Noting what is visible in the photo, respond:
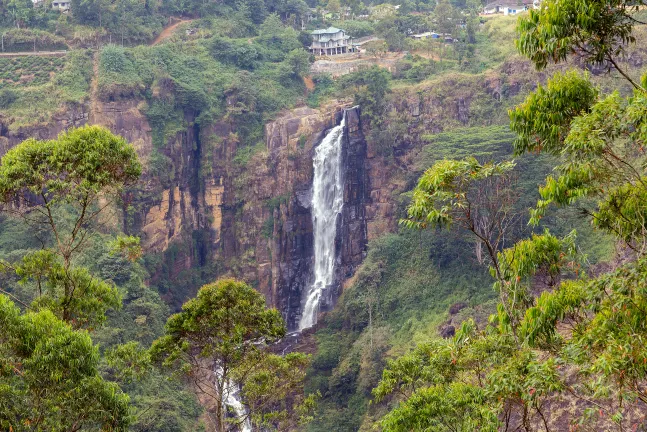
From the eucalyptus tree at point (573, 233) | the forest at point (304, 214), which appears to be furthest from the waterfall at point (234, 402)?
the eucalyptus tree at point (573, 233)

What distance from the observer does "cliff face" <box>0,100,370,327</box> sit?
115ft

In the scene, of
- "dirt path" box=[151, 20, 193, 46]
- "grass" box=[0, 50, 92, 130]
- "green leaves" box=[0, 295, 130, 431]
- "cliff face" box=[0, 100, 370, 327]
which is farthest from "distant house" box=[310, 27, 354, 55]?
"green leaves" box=[0, 295, 130, 431]

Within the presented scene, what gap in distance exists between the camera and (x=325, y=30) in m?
43.2

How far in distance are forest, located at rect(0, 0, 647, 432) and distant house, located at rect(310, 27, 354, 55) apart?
0.42 meters

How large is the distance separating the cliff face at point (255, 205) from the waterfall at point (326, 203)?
0.31 meters

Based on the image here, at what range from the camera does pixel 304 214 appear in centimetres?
3556

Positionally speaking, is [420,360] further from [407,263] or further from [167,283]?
[167,283]

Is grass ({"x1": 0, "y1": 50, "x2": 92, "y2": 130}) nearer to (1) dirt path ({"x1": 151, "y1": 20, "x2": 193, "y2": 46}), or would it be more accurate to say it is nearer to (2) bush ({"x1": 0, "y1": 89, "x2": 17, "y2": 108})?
(2) bush ({"x1": 0, "y1": 89, "x2": 17, "y2": 108})

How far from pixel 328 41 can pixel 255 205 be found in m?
12.9

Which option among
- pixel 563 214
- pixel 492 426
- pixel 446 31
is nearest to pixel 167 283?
pixel 563 214

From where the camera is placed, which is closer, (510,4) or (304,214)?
(304,214)

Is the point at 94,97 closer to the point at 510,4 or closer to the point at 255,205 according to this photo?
the point at 255,205

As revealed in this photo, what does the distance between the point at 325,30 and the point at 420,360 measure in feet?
109

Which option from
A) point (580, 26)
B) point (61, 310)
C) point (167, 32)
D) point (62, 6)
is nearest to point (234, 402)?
point (61, 310)
